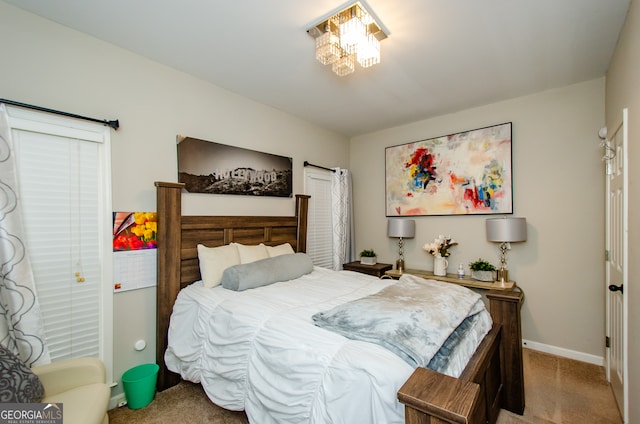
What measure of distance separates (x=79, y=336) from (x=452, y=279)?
3.44m

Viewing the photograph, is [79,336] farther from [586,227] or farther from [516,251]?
[586,227]

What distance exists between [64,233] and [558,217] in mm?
4288

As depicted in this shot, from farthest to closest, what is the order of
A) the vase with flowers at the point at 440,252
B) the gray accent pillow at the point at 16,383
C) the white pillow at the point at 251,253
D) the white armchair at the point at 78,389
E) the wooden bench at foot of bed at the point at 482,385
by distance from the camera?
1. the vase with flowers at the point at 440,252
2. the white pillow at the point at 251,253
3. the white armchair at the point at 78,389
4. the gray accent pillow at the point at 16,383
5. the wooden bench at foot of bed at the point at 482,385

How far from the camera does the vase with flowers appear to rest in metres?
3.37

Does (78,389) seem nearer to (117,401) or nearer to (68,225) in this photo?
(117,401)

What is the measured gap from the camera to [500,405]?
1.95 meters

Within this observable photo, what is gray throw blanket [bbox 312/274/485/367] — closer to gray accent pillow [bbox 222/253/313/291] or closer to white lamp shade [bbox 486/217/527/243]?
gray accent pillow [bbox 222/253/313/291]

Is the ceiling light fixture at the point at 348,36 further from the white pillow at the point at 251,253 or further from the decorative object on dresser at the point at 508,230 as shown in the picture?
the decorative object on dresser at the point at 508,230

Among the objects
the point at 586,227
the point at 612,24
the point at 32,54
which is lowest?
the point at 586,227

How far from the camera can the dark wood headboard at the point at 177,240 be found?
2.25 meters

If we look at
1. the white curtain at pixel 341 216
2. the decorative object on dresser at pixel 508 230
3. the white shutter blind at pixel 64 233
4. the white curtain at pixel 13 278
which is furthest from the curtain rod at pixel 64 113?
the decorative object on dresser at pixel 508 230

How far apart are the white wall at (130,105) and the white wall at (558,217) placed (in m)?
2.85

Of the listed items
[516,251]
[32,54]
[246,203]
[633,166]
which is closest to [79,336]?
[246,203]

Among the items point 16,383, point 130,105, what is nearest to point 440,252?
point 130,105
